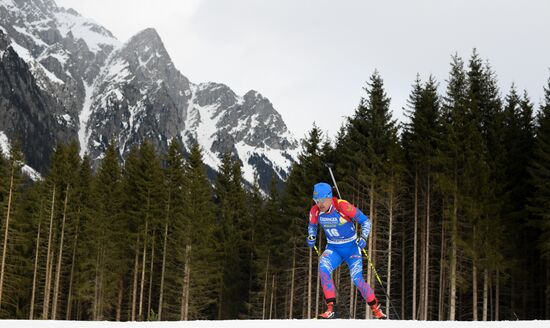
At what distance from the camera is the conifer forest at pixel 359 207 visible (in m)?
25.5

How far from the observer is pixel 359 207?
34.2m

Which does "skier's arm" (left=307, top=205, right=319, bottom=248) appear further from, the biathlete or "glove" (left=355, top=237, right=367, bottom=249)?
"glove" (left=355, top=237, right=367, bottom=249)

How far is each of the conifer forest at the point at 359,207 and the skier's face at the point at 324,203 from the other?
1549cm

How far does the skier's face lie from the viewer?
348 inches

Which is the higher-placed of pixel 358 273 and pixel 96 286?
pixel 358 273

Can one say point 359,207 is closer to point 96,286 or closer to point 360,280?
point 96,286

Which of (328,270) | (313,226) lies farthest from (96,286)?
(328,270)

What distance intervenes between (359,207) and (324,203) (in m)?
25.9

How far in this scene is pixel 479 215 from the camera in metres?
24.5

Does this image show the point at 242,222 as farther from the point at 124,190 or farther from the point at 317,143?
the point at 317,143
